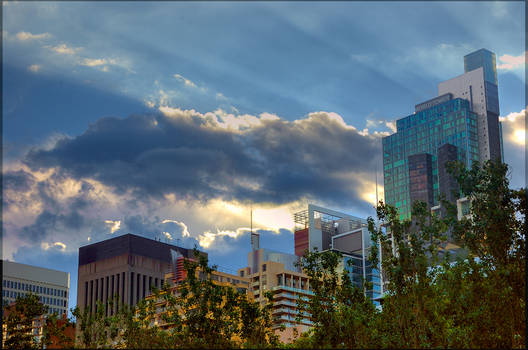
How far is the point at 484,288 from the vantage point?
3294cm

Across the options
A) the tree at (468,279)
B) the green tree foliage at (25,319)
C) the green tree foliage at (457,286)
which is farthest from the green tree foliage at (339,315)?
the green tree foliage at (25,319)

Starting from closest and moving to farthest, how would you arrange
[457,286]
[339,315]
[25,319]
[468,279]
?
[457,286] → [468,279] → [339,315] → [25,319]

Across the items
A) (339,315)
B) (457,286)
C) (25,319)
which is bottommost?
(339,315)

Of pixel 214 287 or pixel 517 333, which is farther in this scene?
pixel 214 287

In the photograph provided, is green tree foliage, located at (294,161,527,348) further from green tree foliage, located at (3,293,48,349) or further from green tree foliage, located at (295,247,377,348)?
green tree foliage, located at (3,293,48,349)

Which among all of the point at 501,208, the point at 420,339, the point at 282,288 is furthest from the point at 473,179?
the point at 282,288

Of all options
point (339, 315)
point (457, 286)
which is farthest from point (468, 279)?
point (339, 315)

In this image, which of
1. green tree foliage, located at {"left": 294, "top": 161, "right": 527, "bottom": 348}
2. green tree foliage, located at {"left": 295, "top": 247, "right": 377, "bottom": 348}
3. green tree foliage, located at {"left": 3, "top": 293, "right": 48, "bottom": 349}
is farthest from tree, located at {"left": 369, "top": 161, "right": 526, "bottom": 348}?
green tree foliage, located at {"left": 3, "top": 293, "right": 48, "bottom": 349}

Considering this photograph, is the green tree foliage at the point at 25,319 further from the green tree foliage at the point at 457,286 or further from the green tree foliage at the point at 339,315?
the green tree foliage at the point at 457,286

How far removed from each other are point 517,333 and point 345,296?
8.71 meters

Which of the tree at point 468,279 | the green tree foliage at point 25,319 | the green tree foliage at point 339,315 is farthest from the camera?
the green tree foliage at point 25,319

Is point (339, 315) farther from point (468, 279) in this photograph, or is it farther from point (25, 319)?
point (25, 319)

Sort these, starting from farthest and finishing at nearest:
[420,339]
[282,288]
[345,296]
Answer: [282,288]
[345,296]
[420,339]

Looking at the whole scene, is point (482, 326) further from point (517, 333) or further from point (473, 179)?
point (473, 179)
